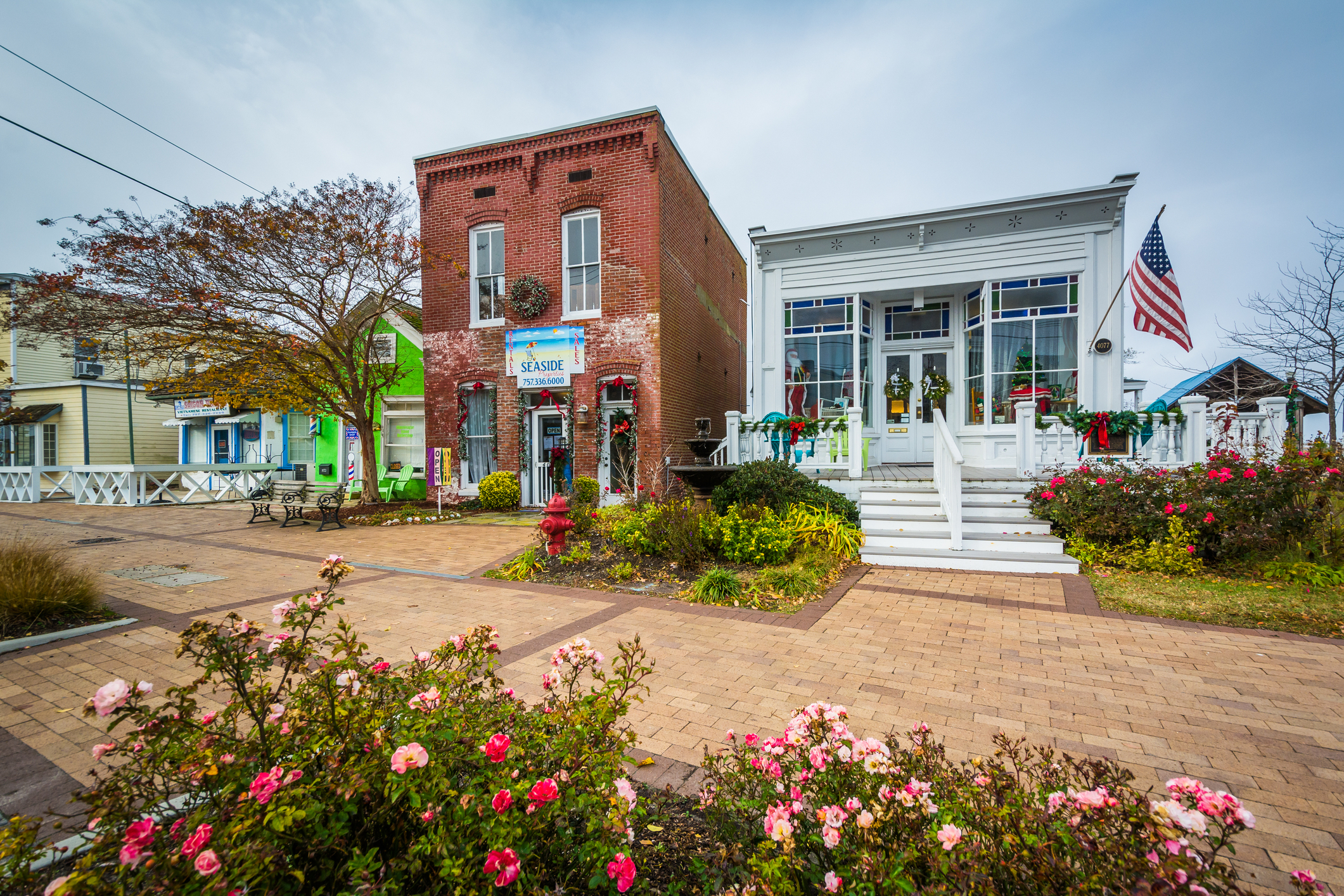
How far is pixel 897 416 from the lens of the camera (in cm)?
1092

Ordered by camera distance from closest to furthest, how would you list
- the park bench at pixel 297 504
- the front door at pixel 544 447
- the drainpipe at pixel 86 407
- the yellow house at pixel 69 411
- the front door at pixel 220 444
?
the park bench at pixel 297 504, the front door at pixel 544 447, the drainpipe at pixel 86 407, the yellow house at pixel 69 411, the front door at pixel 220 444

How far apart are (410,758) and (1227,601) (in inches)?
273

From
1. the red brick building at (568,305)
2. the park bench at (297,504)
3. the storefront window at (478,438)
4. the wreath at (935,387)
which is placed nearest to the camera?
the wreath at (935,387)

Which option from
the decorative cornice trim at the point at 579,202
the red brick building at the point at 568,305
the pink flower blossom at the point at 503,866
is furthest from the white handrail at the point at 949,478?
the decorative cornice trim at the point at 579,202

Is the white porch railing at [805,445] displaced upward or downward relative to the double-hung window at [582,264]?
downward

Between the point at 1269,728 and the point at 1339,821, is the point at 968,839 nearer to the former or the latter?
the point at 1339,821

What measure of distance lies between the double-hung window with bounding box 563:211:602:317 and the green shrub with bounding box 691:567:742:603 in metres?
7.97

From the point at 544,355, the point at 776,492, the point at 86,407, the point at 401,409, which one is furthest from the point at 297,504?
the point at 86,407

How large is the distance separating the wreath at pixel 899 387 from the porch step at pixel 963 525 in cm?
345

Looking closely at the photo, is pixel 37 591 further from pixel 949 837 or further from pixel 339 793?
pixel 949 837

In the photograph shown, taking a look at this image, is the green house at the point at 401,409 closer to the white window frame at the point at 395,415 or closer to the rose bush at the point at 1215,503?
the white window frame at the point at 395,415

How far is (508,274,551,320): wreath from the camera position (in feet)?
40.4

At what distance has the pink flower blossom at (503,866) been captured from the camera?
4.47 feet

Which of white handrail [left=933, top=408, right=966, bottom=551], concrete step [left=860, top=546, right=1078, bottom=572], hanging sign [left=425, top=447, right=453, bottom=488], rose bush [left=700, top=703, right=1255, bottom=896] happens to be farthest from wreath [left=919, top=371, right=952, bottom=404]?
hanging sign [left=425, top=447, right=453, bottom=488]
